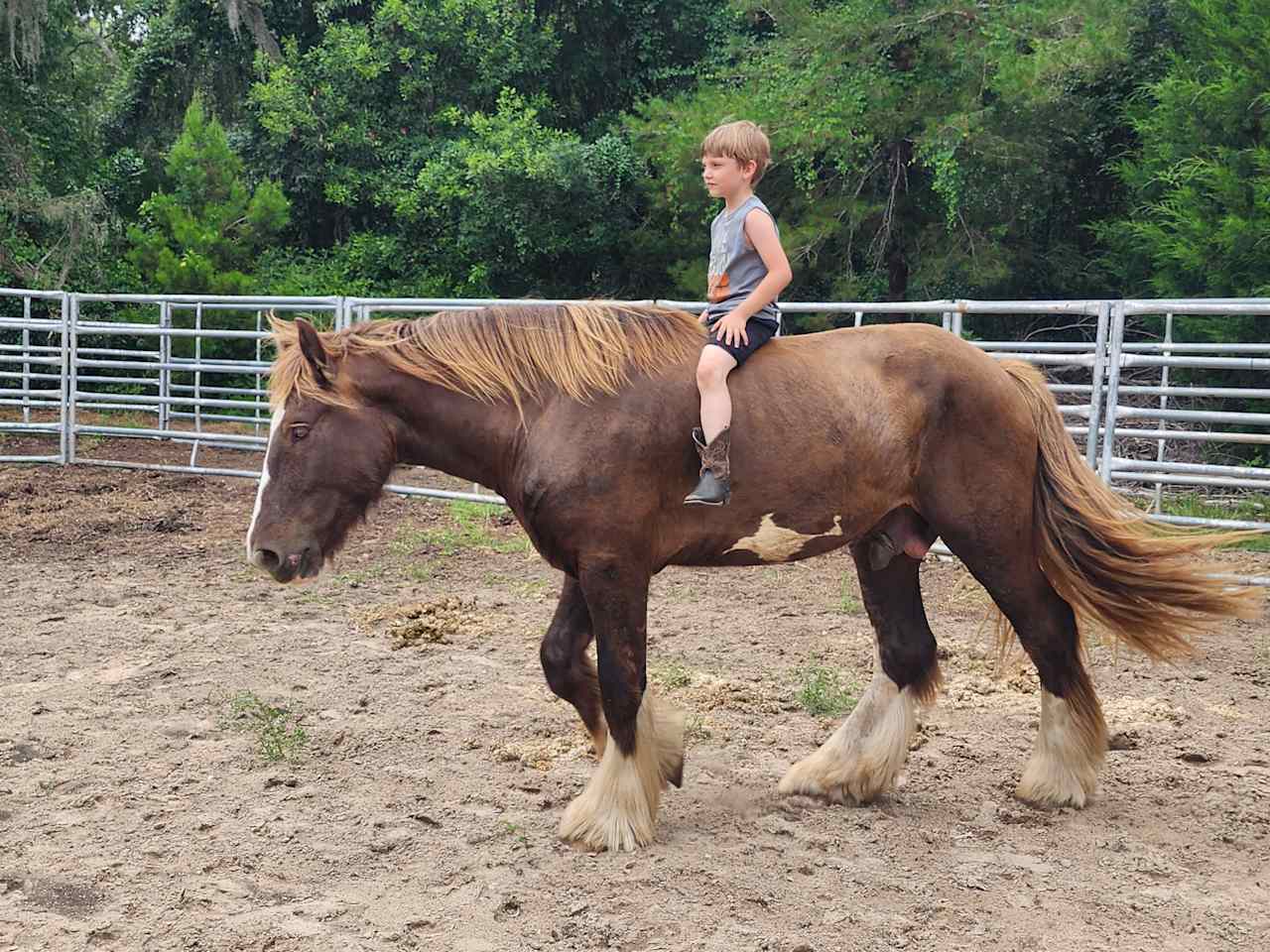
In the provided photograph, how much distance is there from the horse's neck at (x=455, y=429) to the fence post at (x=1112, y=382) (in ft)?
15.3

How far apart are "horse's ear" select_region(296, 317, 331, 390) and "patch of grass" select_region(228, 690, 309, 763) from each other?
4.70ft

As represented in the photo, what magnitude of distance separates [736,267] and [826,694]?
2.00m

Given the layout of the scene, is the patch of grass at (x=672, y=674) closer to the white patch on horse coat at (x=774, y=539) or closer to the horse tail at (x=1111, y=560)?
→ the white patch on horse coat at (x=774, y=539)

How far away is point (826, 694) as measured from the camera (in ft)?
15.3

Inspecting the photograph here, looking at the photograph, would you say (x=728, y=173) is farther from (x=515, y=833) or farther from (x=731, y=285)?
(x=515, y=833)

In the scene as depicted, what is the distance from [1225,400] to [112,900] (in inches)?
459

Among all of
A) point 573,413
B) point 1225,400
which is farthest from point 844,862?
point 1225,400

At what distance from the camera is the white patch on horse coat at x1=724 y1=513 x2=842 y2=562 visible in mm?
3502

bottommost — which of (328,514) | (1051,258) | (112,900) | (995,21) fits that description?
(112,900)

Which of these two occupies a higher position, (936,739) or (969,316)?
(969,316)

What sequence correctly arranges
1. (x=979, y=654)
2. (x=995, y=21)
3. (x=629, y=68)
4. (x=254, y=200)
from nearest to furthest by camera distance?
(x=979, y=654) → (x=995, y=21) → (x=254, y=200) → (x=629, y=68)

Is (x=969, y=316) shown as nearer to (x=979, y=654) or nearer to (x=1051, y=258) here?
(x=1051, y=258)

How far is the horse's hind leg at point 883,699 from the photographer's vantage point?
3.68 m

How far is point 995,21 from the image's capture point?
1343cm
